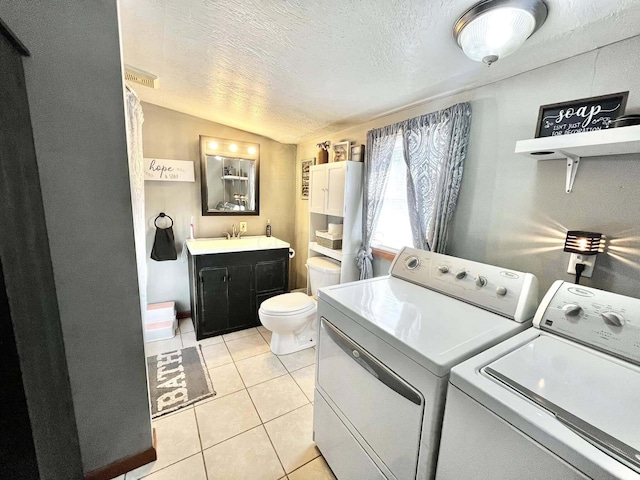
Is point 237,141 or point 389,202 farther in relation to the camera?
point 237,141

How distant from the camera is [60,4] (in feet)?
3.18

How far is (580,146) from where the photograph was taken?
932mm

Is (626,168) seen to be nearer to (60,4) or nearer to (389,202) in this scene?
(389,202)

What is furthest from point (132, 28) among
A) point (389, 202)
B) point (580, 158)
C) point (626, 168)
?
point (626, 168)

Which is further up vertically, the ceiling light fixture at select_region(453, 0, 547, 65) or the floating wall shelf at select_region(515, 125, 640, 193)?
the ceiling light fixture at select_region(453, 0, 547, 65)

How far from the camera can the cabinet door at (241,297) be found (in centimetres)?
254

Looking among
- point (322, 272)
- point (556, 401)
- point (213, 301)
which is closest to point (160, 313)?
point (213, 301)

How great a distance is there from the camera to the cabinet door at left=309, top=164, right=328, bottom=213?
2435 millimetres

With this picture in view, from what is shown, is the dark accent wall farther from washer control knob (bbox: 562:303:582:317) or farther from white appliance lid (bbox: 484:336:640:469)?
washer control knob (bbox: 562:303:582:317)

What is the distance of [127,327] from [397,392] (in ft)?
4.11

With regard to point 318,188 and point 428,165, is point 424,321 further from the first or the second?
point 318,188

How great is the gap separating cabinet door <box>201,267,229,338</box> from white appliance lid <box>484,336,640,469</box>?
224 centimetres

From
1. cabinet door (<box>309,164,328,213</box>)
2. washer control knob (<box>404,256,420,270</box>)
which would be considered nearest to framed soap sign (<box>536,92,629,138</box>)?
washer control knob (<box>404,256,420,270</box>)

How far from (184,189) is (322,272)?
5.73 ft
